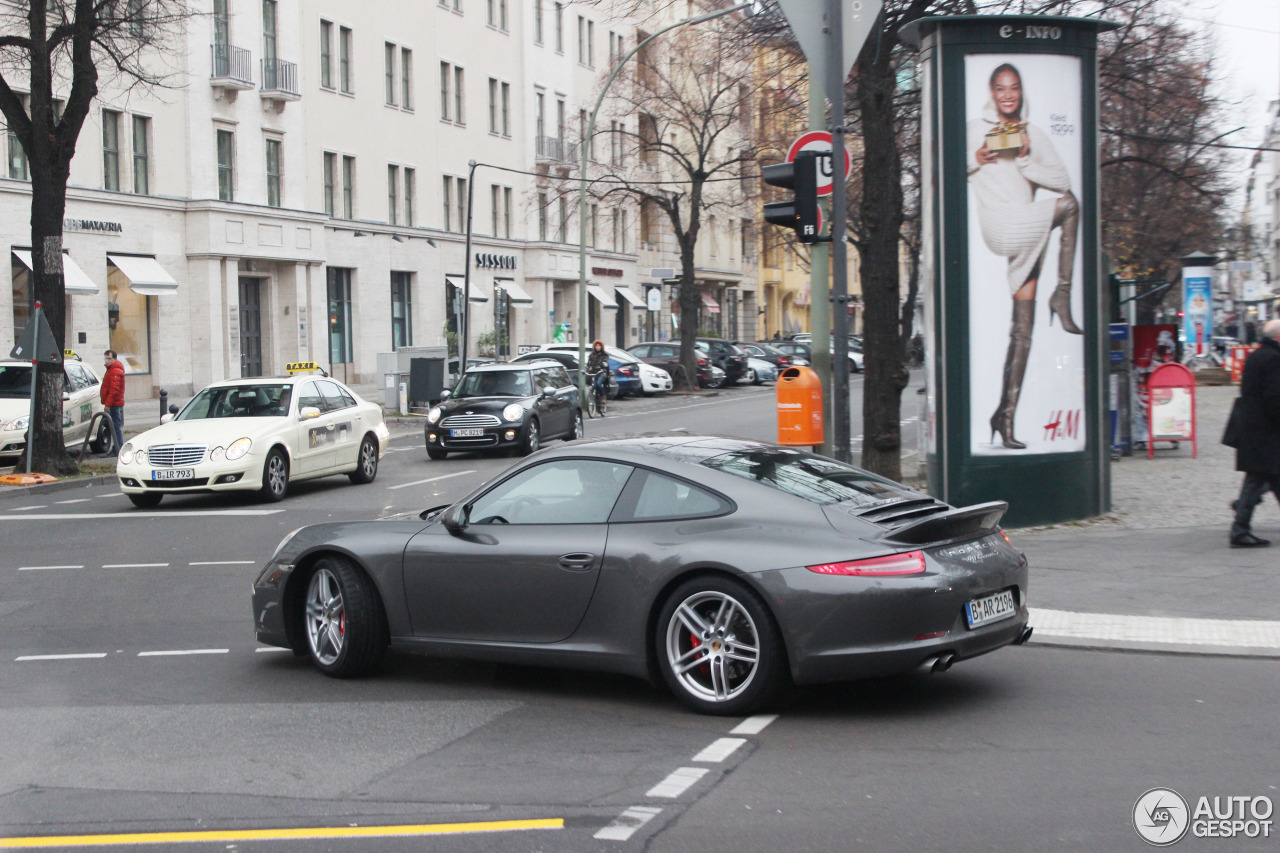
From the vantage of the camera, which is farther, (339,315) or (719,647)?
(339,315)

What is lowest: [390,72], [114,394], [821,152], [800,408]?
[800,408]

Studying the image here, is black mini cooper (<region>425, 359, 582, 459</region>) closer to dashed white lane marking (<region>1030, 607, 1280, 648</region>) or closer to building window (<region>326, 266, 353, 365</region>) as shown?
dashed white lane marking (<region>1030, 607, 1280, 648</region>)

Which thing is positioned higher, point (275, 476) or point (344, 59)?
point (344, 59)

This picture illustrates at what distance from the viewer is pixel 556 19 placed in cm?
6075

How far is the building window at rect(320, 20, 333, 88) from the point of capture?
45.9 metres

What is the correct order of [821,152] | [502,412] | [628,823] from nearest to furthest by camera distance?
[628,823] → [821,152] → [502,412]

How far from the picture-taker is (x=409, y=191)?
51.1 m

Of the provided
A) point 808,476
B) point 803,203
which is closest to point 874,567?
point 808,476

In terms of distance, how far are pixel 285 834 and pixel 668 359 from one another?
142ft

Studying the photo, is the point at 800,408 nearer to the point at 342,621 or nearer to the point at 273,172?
the point at 342,621

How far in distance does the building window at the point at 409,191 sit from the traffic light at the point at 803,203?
41.3 m

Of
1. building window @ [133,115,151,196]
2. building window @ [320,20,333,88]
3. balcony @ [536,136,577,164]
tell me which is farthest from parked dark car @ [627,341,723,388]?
building window @ [133,115,151,196]

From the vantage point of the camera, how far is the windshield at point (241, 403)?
17516mm

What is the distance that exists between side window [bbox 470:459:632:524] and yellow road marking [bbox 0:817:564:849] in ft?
6.81
